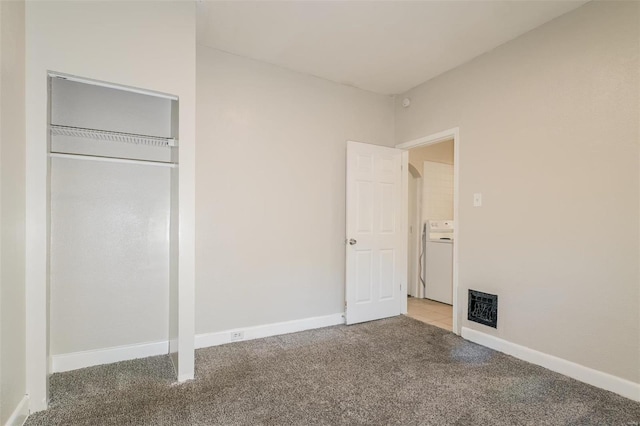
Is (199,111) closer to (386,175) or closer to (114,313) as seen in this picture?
(114,313)

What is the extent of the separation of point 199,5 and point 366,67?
1688 mm

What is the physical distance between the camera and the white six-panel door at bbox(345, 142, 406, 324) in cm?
363

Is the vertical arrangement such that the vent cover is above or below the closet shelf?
below

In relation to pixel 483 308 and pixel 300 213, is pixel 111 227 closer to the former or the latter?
pixel 300 213

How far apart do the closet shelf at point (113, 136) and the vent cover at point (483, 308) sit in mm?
3044

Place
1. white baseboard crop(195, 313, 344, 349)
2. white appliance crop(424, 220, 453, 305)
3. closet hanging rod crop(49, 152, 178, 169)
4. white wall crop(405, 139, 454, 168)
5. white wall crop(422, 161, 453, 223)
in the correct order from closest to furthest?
closet hanging rod crop(49, 152, 178, 169) < white baseboard crop(195, 313, 344, 349) < white appliance crop(424, 220, 453, 305) < white wall crop(405, 139, 454, 168) < white wall crop(422, 161, 453, 223)

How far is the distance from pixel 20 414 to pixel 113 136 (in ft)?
6.14

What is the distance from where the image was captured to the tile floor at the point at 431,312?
375 cm

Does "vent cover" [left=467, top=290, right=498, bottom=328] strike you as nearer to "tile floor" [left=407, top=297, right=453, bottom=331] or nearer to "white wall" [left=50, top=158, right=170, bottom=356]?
"tile floor" [left=407, top=297, right=453, bottom=331]

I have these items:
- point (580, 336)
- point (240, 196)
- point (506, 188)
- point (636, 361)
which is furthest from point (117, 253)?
point (636, 361)

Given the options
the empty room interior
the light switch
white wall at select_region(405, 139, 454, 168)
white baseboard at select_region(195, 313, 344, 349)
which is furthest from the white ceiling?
white baseboard at select_region(195, 313, 344, 349)

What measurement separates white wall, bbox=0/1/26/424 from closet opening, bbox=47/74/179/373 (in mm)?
540

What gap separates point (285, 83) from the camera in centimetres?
337

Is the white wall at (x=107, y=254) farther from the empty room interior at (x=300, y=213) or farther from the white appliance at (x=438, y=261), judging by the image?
the white appliance at (x=438, y=261)
